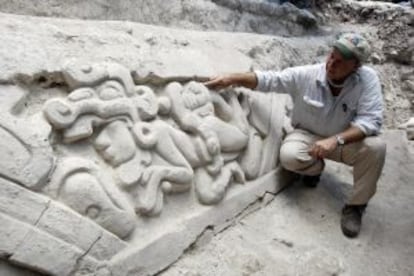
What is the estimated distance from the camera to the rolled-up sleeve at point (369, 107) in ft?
8.08

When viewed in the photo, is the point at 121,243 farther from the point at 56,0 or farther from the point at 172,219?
the point at 56,0

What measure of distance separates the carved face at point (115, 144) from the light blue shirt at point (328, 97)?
0.85 meters

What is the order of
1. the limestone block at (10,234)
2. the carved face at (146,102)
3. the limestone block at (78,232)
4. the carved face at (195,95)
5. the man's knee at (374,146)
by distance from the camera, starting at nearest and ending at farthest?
the limestone block at (10,234), the limestone block at (78,232), the carved face at (146,102), the carved face at (195,95), the man's knee at (374,146)

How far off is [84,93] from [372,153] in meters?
1.44

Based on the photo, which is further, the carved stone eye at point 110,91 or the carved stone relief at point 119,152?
the carved stone eye at point 110,91

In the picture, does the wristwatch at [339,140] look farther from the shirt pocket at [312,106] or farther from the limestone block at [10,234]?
the limestone block at [10,234]

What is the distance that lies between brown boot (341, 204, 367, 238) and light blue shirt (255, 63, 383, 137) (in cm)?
39

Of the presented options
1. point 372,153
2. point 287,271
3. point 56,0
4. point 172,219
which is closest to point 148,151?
point 172,219

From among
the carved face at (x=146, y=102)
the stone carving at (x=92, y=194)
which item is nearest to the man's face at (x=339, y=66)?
the carved face at (x=146, y=102)

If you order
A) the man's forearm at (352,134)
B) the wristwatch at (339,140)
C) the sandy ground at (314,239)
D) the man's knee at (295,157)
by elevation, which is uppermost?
the man's forearm at (352,134)

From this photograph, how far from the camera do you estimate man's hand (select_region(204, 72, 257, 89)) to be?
2.42 metres

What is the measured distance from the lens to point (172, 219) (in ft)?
6.71

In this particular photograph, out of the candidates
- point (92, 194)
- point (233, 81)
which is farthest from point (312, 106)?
point (92, 194)

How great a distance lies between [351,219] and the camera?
256 cm
